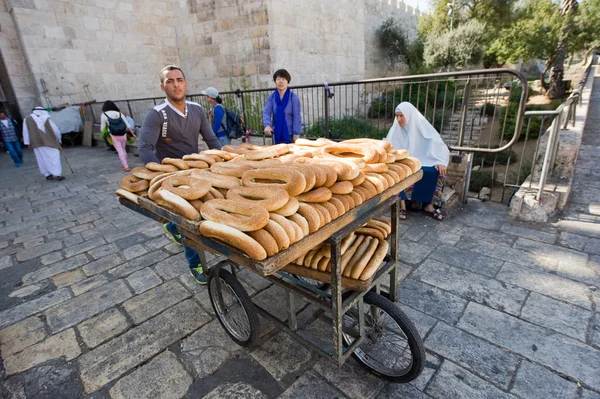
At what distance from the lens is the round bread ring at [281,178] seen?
1487 millimetres

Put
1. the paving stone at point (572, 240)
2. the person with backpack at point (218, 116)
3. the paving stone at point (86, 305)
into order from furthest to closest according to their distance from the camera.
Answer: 1. the person with backpack at point (218, 116)
2. the paving stone at point (572, 240)
3. the paving stone at point (86, 305)

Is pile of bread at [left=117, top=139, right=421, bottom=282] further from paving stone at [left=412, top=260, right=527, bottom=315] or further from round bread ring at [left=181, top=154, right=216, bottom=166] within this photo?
paving stone at [left=412, top=260, right=527, bottom=315]

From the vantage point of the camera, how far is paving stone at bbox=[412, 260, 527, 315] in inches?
99.0

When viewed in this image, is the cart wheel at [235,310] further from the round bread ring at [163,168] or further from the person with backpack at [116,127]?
the person with backpack at [116,127]

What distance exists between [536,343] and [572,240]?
185 centimetres

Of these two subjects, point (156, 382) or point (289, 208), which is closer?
point (289, 208)

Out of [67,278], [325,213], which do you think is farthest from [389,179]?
[67,278]

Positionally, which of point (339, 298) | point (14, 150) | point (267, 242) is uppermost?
point (267, 242)

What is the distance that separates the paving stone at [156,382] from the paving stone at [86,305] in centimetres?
99

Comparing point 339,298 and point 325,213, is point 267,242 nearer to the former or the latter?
point 325,213

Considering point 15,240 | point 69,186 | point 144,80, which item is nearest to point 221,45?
point 144,80

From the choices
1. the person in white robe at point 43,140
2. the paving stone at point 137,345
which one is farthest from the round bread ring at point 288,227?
the person in white robe at point 43,140

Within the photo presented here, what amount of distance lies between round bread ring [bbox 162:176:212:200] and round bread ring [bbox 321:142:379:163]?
34.9 inches

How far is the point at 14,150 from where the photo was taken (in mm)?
9094
